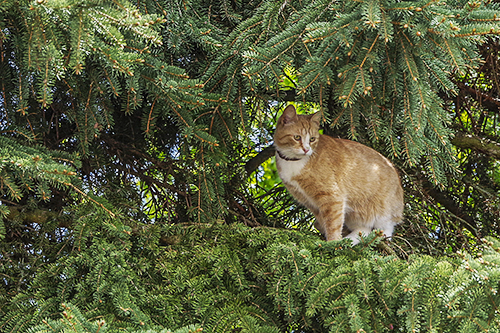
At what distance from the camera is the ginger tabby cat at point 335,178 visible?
379cm

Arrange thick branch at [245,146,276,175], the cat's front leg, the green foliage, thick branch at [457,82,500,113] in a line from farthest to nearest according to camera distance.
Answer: thick branch at [457,82,500,113], thick branch at [245,146,276,175], the cat's front leg, the green foliage

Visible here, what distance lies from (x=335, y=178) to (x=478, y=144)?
132 centimetres

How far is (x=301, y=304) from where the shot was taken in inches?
99.7

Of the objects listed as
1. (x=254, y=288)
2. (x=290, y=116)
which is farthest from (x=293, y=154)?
(x=254, y=288)

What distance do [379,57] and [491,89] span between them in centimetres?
261

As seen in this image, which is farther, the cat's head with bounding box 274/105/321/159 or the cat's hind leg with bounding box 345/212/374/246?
the cat's hind leg with bounding box 345/212/374/246

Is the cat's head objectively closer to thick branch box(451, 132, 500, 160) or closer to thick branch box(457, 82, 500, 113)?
thick branch box(451, 132, 500, 160)

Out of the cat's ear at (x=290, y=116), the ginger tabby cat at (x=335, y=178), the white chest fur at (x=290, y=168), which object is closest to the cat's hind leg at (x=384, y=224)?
the ginger tabby cat at (x=335, y=178)

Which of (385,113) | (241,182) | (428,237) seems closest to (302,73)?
(385,113)

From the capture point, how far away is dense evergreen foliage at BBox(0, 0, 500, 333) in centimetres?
225

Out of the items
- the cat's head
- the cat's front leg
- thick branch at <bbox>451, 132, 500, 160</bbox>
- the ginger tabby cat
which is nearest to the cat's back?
the ginger tabby cat

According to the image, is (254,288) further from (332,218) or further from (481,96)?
(481,96)

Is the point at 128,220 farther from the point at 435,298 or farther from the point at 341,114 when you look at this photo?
the point at 435,298

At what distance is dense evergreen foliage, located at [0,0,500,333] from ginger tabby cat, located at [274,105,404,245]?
40 cm
